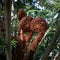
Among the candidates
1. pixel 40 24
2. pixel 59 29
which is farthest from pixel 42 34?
pixel 59 29

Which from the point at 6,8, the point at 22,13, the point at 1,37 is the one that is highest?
the point at 6,8

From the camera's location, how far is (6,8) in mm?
1104

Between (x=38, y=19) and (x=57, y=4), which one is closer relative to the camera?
(x=38, y=19)

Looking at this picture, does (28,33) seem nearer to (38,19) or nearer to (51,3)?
(38,19)

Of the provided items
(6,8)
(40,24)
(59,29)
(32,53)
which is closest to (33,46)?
(32,53)

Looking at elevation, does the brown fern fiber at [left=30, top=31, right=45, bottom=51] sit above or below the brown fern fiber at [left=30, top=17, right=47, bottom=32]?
below

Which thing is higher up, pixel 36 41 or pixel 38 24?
pixel 38 24

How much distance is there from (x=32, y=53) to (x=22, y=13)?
291 mm

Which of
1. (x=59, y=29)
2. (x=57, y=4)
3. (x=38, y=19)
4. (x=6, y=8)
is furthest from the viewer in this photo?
(x=57, y=4)

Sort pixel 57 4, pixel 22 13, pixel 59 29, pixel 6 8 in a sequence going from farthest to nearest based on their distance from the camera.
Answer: pixel 22 13 → pixel 57 4 → pixel 59 29 → pixel 6 8

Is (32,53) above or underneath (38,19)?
underneath

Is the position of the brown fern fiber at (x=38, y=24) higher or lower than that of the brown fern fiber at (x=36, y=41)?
higher

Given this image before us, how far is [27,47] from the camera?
1538 millimetres

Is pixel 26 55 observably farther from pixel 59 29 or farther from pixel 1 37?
pixel 59 29
